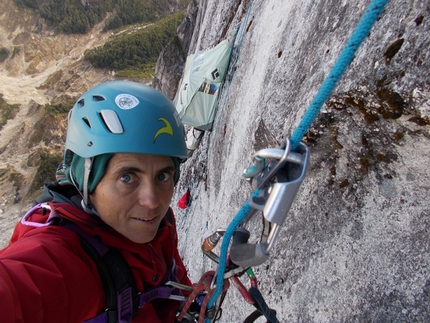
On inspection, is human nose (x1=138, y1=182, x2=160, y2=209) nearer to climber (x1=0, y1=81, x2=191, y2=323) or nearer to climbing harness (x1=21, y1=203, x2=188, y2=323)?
climber (x1=0, y1=81, x2=191, y2=323)

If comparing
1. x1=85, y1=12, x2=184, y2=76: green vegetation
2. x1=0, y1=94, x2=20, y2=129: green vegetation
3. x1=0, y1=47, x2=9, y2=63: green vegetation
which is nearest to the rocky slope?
x1=0, y1=94, x2=20, y2=129: green vegetation

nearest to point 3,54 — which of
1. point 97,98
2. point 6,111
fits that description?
point 6,111

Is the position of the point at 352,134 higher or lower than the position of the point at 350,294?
higher

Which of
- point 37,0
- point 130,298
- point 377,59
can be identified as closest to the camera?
point 377,59

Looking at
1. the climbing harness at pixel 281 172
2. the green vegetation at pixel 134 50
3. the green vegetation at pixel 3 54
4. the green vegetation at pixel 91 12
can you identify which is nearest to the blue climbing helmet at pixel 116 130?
the climbing harness at pixel 281 172

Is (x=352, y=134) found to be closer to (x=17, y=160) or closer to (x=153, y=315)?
(x=153, y=315)

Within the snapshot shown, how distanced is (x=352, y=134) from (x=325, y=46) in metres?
0.68

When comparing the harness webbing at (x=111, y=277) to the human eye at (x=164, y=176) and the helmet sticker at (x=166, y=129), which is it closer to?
the human eye at (x=164, y=176)

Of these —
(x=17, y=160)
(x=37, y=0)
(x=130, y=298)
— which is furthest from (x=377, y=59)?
(x=37, y=0)

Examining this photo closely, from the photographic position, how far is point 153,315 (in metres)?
2.21

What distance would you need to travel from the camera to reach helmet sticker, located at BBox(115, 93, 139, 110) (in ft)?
6.77

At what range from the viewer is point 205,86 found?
6117 millimetres

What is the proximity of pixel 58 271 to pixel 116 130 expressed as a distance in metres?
0.95

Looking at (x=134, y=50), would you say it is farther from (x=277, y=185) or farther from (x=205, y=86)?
(x=277, y=185)
